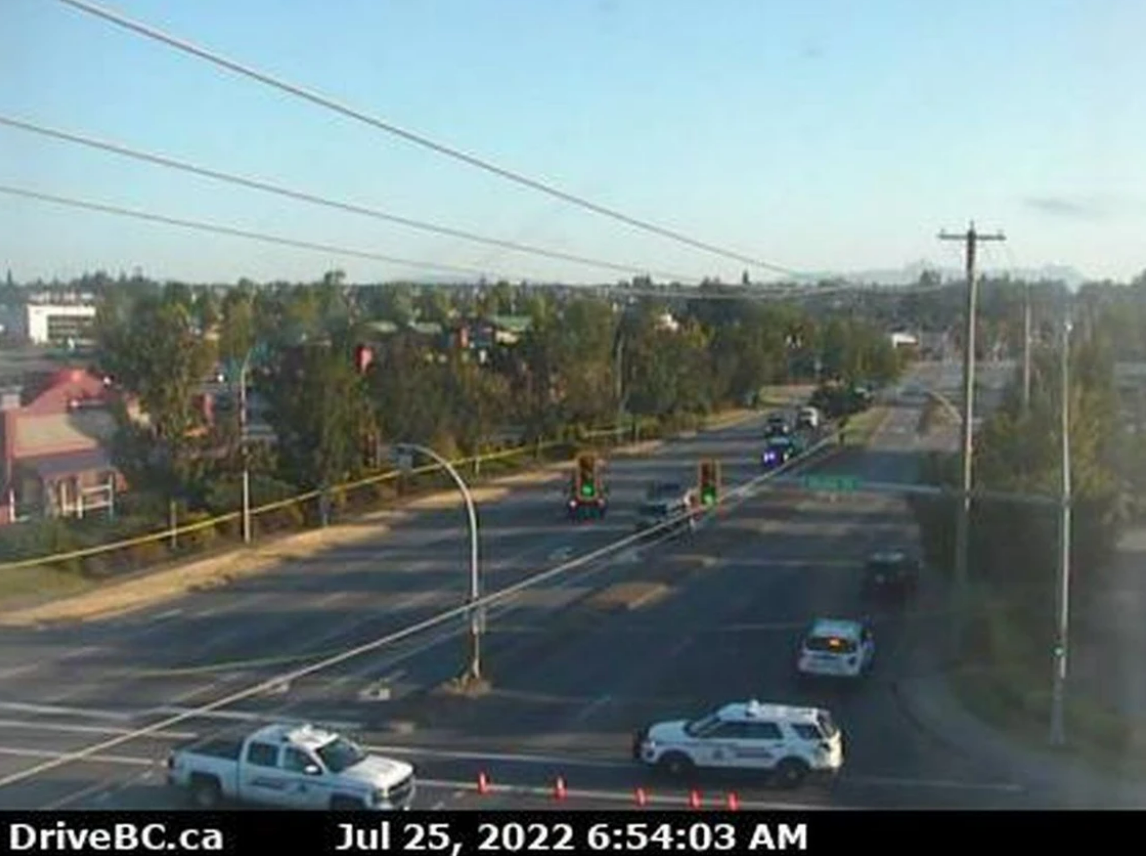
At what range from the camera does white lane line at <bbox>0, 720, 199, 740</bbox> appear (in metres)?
11.9

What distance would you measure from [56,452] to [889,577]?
12090mm

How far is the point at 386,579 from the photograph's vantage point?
68.2 ft

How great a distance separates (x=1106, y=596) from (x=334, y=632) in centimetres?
808

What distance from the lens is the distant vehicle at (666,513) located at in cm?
2498

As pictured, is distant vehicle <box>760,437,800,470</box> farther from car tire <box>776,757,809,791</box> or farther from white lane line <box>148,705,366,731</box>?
car tire <box>776,757,809,791</box>

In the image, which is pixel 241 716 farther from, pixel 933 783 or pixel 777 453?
pixel 777 453

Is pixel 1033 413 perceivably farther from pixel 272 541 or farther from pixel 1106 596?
pixel 272 541

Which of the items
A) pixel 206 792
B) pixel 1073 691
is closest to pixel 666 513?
pixel 1073 691

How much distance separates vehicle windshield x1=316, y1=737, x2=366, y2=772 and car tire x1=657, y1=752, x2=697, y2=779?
1990mm

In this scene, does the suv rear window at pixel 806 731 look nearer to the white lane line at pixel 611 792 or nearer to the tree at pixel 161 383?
the white lane line at pixel 611 792

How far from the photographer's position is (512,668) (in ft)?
48.2
